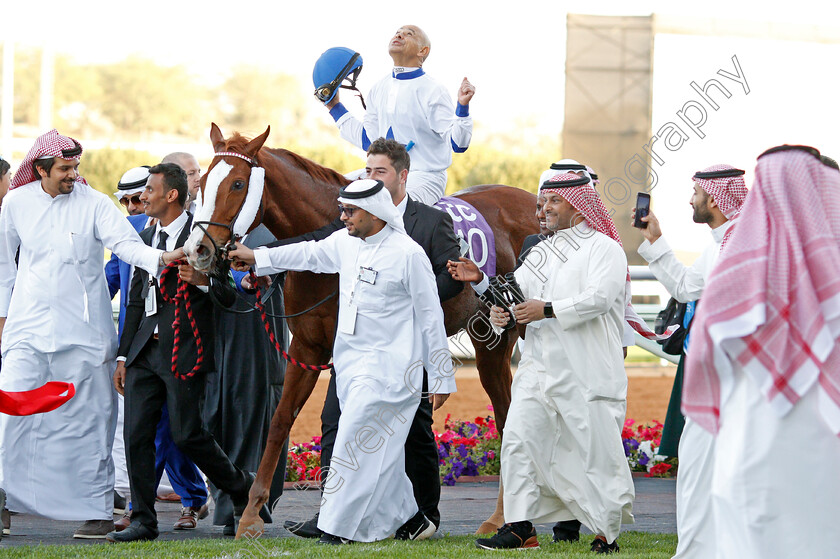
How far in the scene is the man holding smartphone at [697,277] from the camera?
4969 millimetres

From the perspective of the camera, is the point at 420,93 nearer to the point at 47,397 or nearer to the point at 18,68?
the point at 47,397

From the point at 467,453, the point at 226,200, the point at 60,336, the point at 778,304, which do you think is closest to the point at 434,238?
the point at 226,200

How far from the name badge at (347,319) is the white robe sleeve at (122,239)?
3.50 feet

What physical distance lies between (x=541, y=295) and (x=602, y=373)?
0.52 meters

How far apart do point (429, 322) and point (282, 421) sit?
A: 1.17 meters

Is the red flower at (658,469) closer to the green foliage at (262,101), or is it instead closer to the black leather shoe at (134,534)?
the black leather shoe at (134,534)

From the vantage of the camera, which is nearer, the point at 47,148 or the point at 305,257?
the point at 305,257

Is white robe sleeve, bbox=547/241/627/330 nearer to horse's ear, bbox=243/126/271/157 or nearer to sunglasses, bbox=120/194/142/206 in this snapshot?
horse's ear, bbox=243/126/271/157

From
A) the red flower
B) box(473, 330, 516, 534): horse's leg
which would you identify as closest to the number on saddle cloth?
box(473, 330, 516, 534): horse's leg

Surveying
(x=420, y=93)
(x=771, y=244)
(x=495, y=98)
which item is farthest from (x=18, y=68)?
(x=771, y=244)

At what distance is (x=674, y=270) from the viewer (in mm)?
5656

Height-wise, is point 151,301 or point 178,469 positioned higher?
point 151,301

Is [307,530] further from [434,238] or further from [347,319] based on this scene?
[434,238]

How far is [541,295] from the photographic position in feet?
19.9
